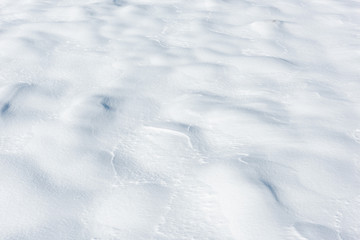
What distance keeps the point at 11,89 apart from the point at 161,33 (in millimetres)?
1068

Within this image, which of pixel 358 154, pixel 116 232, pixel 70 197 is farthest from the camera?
pixel 358 154

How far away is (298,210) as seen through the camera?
1.37 m

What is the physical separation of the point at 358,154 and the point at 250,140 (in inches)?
16.6

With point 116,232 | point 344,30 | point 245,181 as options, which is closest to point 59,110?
point 116,232

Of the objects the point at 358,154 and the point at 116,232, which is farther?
the point at 358,154

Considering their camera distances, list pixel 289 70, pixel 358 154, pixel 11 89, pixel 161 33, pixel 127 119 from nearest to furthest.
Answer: pixel 358 154 → pixel 127 119 → pixel 11 89 → pixel 289 70 → pixel 161 33

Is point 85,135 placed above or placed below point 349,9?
below

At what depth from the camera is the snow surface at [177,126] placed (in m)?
1.34

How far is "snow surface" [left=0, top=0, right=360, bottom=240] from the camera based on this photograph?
1.34m

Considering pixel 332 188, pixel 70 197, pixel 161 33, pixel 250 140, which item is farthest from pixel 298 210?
pixel 161 33

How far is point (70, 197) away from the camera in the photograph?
1.40 meters

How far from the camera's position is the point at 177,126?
178 centimetres

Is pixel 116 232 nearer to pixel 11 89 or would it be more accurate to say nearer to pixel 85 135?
pixel 85 135

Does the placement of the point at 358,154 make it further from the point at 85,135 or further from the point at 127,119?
the point at 85,135
